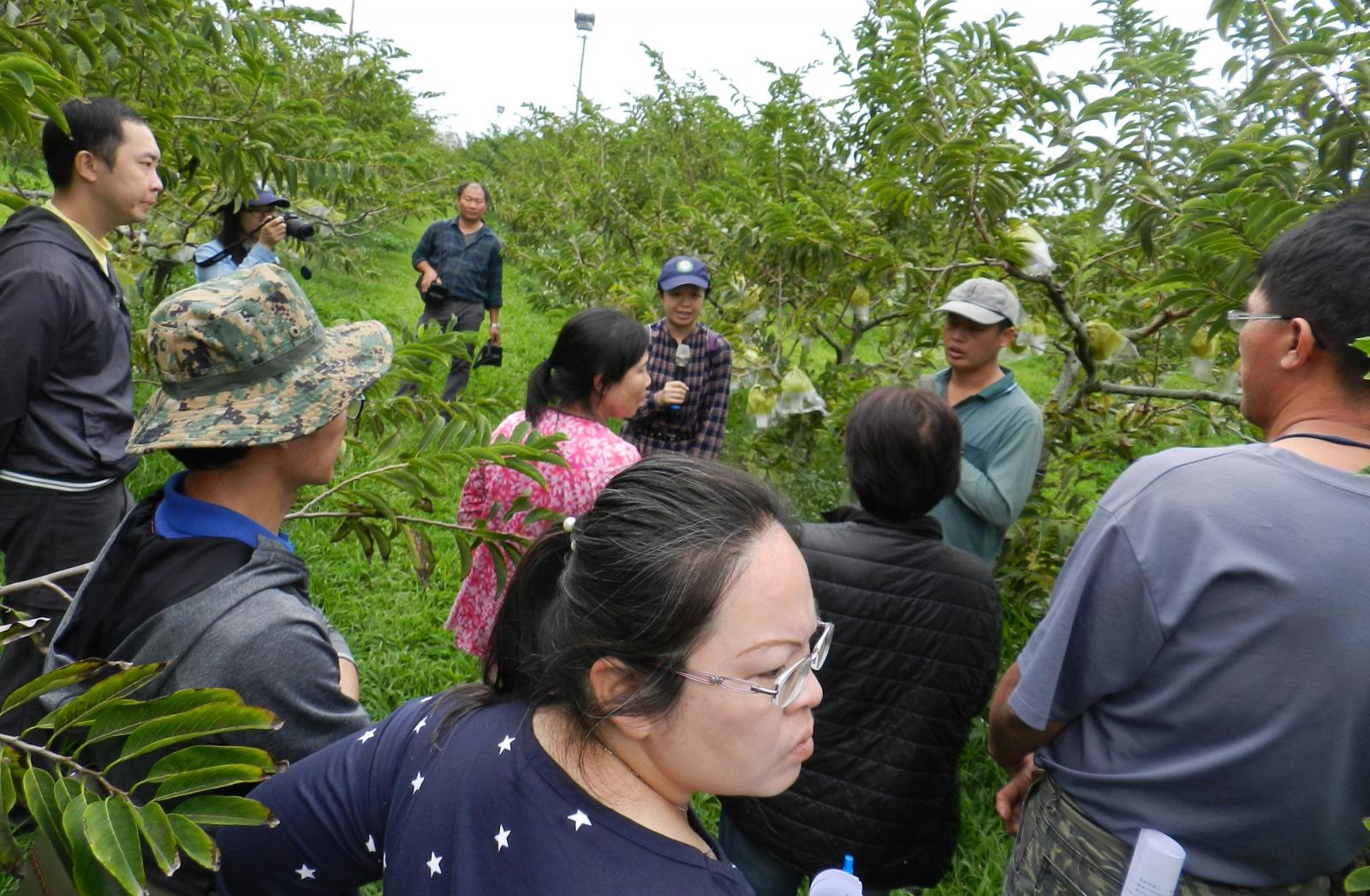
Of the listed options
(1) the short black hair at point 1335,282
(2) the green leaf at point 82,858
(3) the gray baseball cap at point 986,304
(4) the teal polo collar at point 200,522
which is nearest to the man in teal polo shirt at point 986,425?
(3) the gray baseball cap at point 986,304

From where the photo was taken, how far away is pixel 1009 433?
2.55 m

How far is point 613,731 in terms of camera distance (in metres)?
0.93

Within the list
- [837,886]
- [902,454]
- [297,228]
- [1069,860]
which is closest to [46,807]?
[837,886]

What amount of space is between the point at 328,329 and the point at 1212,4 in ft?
5.90

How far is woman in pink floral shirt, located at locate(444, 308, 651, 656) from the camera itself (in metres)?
2.30

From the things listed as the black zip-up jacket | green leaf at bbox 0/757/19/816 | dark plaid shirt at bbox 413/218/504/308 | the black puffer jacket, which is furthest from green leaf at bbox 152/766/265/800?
dark plaid shirt at bbox 413/218/504/308

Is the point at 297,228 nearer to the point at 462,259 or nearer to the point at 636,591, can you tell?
the point at 462,259

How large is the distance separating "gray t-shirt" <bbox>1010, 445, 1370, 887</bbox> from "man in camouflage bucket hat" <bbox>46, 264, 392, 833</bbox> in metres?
1.03

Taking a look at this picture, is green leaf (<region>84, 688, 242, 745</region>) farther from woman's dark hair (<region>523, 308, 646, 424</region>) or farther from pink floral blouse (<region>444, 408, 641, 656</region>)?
woman's dark hair (<region>523, 308, 646, 424</region>)

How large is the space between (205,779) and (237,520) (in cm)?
55

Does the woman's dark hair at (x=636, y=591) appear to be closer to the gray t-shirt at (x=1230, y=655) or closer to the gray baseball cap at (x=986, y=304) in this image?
the gray t-shirt at (x=1230, y=655)

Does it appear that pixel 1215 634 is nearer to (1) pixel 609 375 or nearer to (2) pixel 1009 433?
(2) pixel 1009 433

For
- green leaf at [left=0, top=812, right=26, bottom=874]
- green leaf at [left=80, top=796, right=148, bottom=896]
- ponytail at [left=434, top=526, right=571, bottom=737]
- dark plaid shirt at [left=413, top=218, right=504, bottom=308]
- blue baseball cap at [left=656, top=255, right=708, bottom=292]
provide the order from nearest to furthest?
green leaf at [left=80, top=796, right=148, bottom=896] → green leaf at [left=0, top=812, right=26, bottom=874] → ponytail at [left=434, top=526, right=571, bottom=737] → blue baseball cap at [left=656, top=255, right=708, bottom=292] → dark plaid shirt at [left=413, top=218, right=504, bottom=308]

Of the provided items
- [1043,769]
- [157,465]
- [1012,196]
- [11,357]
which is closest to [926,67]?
[1012,196]
